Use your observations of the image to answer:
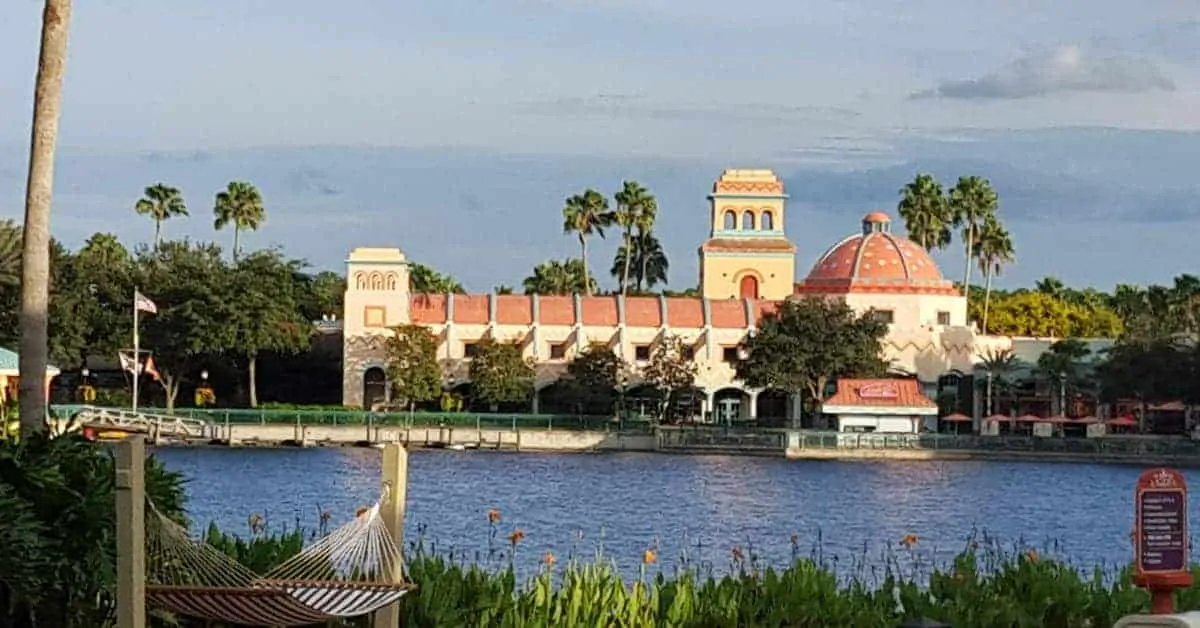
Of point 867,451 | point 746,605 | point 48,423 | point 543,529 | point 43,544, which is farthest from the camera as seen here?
point 867,451

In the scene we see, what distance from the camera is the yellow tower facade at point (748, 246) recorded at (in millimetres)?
102875

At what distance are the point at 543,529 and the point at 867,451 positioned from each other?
42.8 metres

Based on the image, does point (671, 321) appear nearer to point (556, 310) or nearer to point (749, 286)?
point (556, 310)

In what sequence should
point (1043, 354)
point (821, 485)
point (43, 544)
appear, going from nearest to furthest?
1. point (43, 544)
2. point (821, 485)
3. point (1043, 354)

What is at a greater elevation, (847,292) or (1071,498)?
(847,292)

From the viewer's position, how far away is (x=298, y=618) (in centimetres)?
1161

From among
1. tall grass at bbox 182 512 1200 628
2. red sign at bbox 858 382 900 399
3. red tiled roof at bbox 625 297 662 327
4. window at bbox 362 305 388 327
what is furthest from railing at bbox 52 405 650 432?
tall grass at bbox 182 512 1200 628

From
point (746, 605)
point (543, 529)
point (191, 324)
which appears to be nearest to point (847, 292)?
point (191, 324)

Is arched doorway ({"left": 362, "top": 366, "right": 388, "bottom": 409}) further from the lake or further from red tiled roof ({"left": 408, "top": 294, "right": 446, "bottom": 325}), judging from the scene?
the lake

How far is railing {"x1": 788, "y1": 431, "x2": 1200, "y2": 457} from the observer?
3201 inches

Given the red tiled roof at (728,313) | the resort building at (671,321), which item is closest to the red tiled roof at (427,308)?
the resort building at (671,321)

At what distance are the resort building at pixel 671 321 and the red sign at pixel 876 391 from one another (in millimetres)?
5178

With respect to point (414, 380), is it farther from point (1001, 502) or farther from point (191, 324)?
point (1001, 502)

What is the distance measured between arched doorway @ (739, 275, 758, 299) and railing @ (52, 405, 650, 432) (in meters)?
17.1
